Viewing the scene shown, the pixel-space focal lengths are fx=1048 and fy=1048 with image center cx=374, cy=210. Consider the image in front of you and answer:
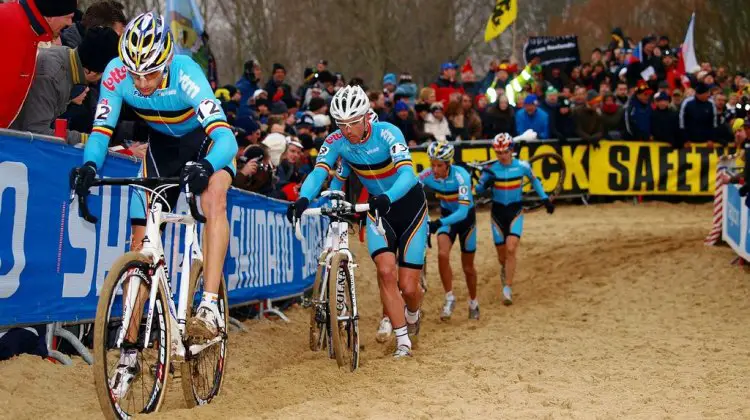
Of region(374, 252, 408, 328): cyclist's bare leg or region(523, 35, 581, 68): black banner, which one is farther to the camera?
region(523, 35, 581, 68): black banner

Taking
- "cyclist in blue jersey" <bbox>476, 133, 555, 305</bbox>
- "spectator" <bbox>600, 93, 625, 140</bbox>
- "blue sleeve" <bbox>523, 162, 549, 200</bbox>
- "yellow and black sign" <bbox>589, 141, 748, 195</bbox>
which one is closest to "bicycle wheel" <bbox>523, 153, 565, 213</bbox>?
"yellow and black sign" <bbox>589, 141, 748, 195</bbox>

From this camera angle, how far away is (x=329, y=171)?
913 cm

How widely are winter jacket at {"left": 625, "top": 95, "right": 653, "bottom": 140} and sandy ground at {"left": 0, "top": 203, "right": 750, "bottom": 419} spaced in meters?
5.48

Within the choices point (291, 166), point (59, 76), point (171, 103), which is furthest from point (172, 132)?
point (291, 166)

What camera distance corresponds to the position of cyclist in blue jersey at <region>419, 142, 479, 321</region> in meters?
13.0

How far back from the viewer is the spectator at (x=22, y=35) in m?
7.02

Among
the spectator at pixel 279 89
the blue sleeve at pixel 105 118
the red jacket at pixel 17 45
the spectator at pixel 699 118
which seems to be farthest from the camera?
the spectator at pixel 699 118

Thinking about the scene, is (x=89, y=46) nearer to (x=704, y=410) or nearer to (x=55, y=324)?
(x=55, y=324)

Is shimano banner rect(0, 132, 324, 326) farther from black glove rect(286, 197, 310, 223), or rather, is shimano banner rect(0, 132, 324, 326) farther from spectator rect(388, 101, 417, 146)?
spectator rect(388, 101, 417, 146)

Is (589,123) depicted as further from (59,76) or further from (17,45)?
(17,45)

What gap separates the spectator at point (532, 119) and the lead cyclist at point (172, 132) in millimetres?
15721

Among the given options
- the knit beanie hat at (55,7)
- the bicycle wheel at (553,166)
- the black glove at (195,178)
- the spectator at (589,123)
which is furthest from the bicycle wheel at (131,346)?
the spectator at (589,123)

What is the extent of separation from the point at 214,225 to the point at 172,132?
0.76 metres

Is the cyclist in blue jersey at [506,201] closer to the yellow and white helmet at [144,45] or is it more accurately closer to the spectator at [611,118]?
the spectator at [611,118]
